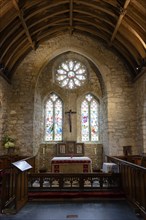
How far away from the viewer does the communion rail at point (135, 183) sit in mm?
4141

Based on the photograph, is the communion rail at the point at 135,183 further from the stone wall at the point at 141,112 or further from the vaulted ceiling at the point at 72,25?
the vaulted ceiling at the point at 72,25

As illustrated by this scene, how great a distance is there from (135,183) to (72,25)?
6942mm

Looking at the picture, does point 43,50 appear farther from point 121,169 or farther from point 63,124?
→ point 121,169

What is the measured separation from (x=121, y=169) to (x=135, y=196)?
1536mm

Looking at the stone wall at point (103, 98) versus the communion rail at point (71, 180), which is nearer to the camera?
the communion rail at point (71, 180)

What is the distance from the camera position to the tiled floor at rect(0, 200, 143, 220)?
4.02 meters

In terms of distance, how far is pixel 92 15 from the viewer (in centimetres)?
795

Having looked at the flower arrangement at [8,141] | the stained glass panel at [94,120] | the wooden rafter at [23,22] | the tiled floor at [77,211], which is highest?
the wooden rafter at [23,22]

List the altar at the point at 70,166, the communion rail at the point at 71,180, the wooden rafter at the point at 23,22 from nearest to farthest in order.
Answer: the communion rail at the point at 71,180, the wooden rafter at the point at 23,22, the altar at the point at 70,166

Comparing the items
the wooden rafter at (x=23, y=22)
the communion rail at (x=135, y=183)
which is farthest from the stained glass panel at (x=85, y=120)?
Result: the communion rail at (x=135, y=183)

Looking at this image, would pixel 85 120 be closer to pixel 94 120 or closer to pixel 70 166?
pixel 94 120

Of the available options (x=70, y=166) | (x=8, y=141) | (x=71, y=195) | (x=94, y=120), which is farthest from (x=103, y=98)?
(x=71, y=195)

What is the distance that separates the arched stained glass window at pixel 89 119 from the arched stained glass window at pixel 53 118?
1120 millimetres

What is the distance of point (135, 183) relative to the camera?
15.6 feet
